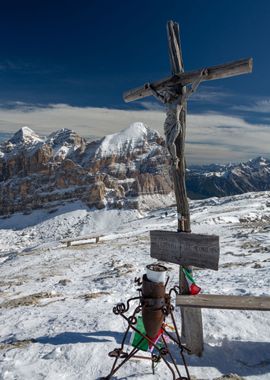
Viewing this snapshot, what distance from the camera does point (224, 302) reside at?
5.95 m

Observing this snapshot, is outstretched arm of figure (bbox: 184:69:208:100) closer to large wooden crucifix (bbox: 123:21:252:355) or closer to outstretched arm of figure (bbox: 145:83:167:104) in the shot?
large wooden crucifix (bbox: 123:21:252:355)

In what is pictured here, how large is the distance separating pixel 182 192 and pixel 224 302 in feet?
6.72

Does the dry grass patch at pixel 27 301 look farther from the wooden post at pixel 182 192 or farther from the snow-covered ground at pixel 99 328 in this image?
the wooden post at pixel 182 192

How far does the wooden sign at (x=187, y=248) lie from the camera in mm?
5535

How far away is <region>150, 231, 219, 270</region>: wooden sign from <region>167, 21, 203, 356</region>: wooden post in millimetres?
229

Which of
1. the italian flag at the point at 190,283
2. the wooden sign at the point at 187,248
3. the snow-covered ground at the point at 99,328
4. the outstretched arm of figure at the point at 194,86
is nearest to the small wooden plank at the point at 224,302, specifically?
the italian flag at the point at 190,283

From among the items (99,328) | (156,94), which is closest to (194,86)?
(156,94)

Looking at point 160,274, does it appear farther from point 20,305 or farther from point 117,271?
point 117,271

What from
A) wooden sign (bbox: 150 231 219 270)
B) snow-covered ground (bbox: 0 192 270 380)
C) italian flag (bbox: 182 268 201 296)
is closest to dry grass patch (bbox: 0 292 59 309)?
snow-covered ground (bbox: 0 192 270 380)

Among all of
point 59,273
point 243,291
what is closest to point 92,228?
point 59,273

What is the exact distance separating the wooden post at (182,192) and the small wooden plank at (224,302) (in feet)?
0.88

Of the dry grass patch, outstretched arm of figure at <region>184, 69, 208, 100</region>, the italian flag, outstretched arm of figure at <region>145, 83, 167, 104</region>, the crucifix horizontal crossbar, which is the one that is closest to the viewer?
the crucifix horizontal crossbar

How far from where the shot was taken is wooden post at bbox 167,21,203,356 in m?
5.99

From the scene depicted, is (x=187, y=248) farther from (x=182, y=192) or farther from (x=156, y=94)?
(x=156, y=94)
